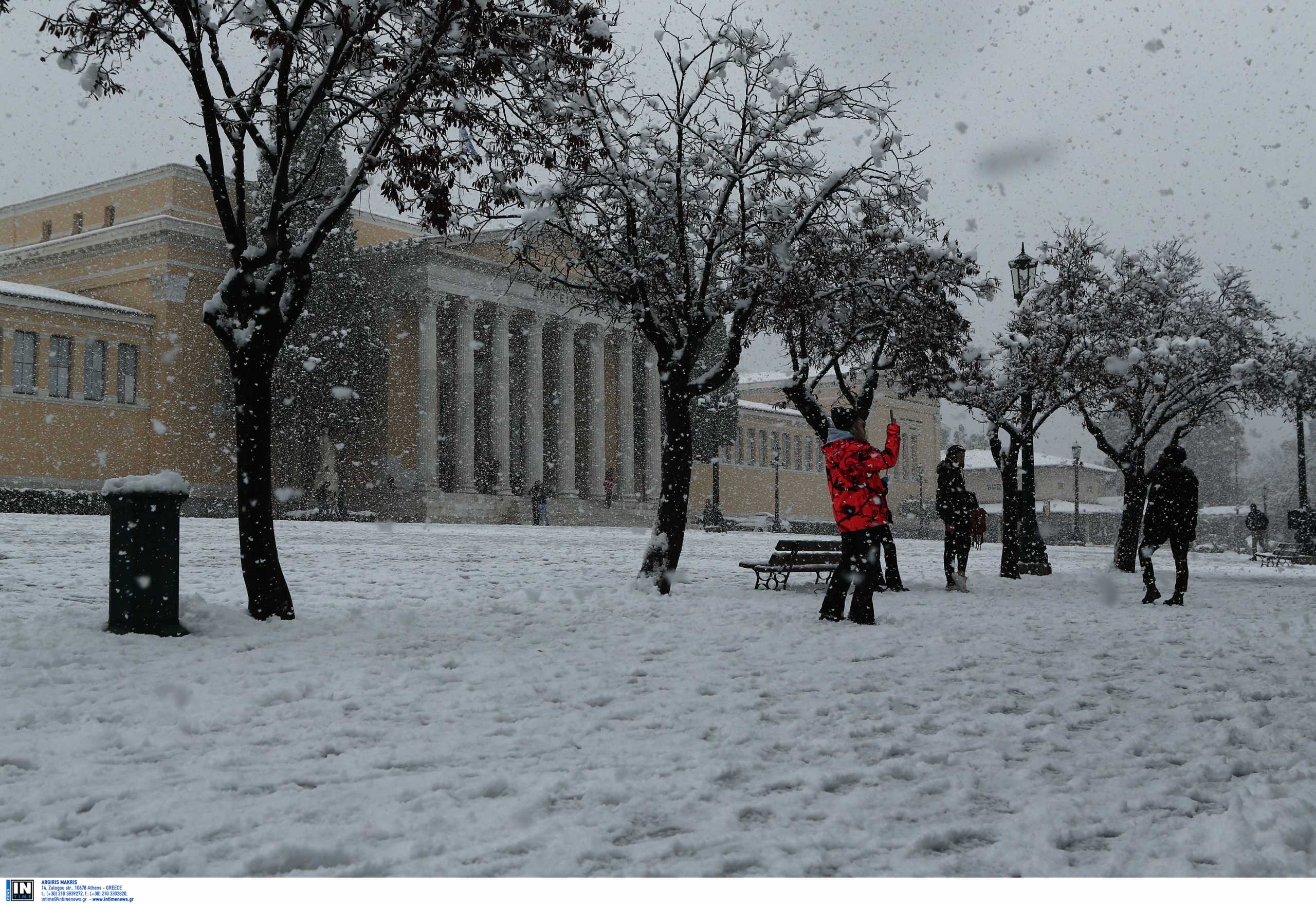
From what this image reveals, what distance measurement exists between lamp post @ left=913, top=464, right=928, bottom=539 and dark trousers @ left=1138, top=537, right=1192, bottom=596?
3656 centimetres

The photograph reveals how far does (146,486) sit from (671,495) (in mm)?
7232

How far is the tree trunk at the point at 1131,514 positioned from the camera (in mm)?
21453

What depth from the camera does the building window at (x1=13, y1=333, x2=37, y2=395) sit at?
39.0 m

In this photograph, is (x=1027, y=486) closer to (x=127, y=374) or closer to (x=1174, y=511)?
(x=1174, y=511)

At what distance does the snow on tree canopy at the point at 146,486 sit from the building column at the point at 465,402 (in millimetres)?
39401

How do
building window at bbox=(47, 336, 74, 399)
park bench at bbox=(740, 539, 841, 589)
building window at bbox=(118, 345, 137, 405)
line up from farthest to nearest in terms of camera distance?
1. building window at bbox=(118, 345, 137, 405)
2. building window at bbox=(47, 336, 74, 399)
3. park bench at bbox=(740, 539, 841, 589)

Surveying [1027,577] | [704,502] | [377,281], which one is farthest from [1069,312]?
[704,502]

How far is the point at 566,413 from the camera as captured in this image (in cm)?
5275

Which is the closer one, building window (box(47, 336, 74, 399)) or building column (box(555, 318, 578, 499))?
building window (box(47, 336, 74, 399))

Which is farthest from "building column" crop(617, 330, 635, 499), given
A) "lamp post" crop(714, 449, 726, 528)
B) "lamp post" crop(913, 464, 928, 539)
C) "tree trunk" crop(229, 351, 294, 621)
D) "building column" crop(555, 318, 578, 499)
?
"tree trunk" crop(229, 351, 294, 621)

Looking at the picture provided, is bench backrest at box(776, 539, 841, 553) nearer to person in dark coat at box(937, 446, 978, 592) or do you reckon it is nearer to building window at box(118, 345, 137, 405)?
person in dark coat at box(937, 446, 978, 592)

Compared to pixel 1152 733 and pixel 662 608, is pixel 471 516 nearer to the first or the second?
pixel 662 608

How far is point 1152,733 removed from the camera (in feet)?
19.5

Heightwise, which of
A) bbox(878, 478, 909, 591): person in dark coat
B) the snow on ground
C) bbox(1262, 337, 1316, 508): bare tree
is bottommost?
the snow on ground
